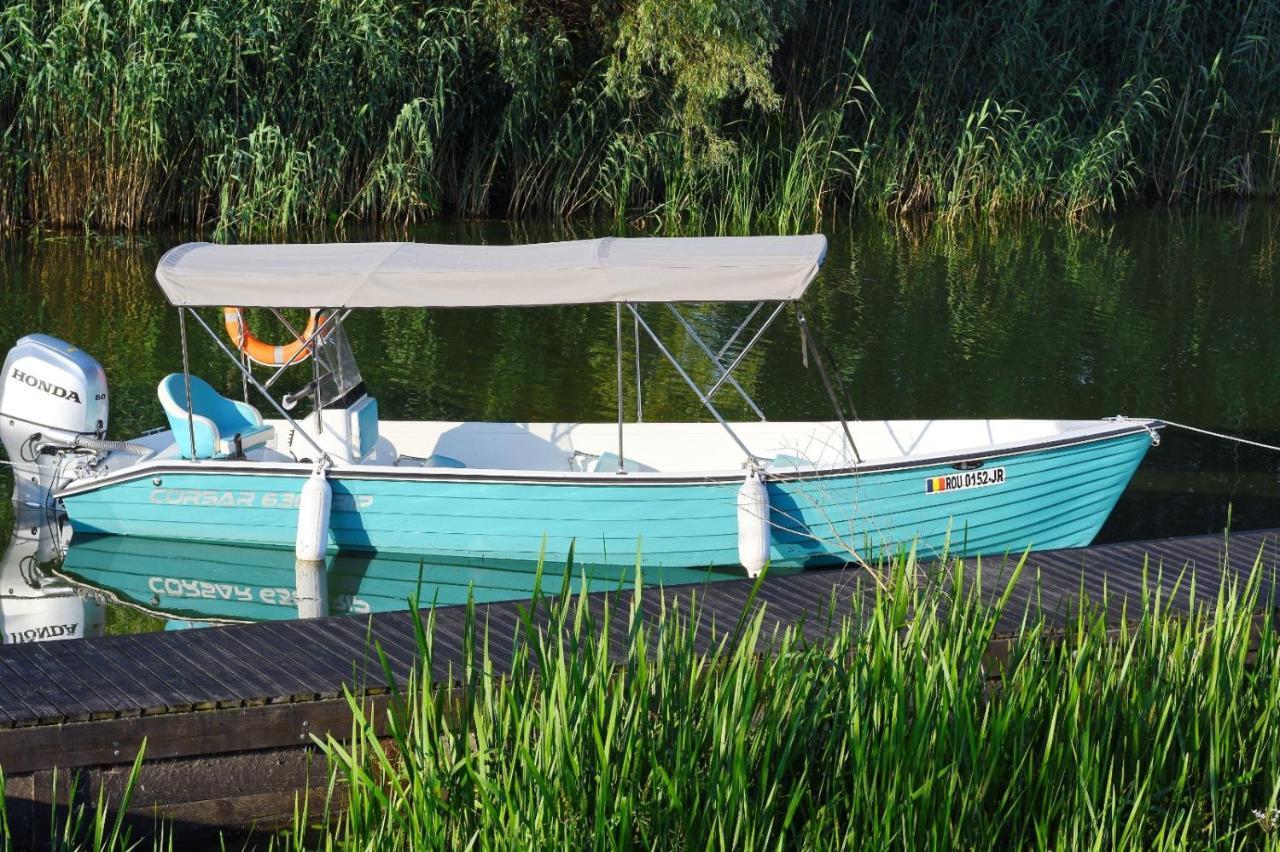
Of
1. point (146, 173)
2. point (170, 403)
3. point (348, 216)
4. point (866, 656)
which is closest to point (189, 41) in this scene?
point (146, 173)

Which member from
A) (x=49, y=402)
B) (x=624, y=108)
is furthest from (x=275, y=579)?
(x=624, y=108)

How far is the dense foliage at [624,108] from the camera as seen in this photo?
16.0 m

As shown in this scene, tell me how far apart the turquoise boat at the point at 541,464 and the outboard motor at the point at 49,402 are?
11mm

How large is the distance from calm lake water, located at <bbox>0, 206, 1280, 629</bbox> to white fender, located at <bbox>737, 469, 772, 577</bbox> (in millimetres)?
1324

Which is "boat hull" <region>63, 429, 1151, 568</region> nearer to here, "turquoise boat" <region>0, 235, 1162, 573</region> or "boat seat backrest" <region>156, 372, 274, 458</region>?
"turquoise boat" <region>0, 235, 1162, 573</region>

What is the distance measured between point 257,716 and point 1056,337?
9086mm

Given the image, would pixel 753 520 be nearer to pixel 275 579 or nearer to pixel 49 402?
pixel 275 579

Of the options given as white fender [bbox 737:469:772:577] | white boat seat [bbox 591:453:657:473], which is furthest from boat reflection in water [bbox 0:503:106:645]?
white fender [bbox 737:469:772:577]

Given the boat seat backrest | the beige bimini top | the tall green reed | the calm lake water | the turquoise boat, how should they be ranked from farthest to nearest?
the calm lake water
the boat seat backrest
the turquoise boat
the beige bimini top
the tall green reed

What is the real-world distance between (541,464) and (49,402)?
2617 mm

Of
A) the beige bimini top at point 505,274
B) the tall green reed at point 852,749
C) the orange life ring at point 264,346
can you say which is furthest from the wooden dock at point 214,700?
the orange life ring at point 264,346

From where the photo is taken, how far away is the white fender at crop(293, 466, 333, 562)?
7613mm

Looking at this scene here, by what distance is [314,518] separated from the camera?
7.62 metres

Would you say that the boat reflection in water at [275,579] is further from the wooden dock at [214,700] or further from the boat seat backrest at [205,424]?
the wooden dock at [214,700]
